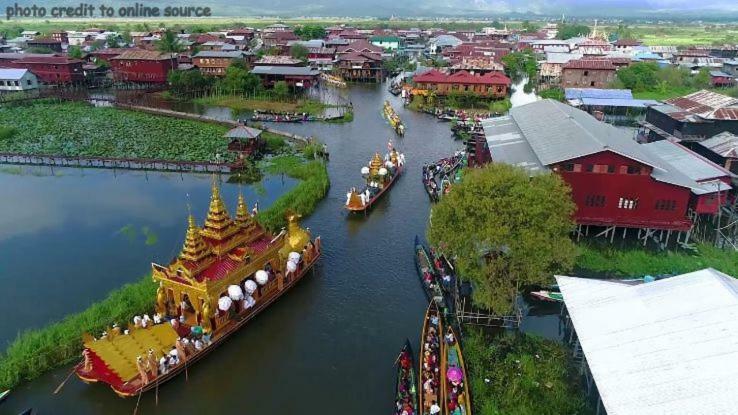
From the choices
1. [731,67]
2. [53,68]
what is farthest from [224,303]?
[731,67]

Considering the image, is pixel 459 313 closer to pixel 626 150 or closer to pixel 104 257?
pixel 626 150

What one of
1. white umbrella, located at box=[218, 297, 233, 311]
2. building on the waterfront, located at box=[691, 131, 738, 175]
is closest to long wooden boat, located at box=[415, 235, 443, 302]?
white umbrella, located at box=[218, 297, 233, 311]

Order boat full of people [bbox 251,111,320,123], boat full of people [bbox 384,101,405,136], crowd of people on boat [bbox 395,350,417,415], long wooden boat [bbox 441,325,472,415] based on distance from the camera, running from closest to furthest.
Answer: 1. long wooden boat [bbox 441,325,472,415]
2. crowd of people on boat [bbox 395,350,417,415]
3. boat full of people [bbox 384,101,405,136]
4. boat full of people [bbox 251,111,320,123]

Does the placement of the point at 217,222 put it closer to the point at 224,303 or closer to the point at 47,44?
the point at 224,303

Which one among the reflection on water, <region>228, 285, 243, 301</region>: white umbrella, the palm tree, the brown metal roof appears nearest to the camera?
<region>228, 285, 243, 301</region>: white umbrella

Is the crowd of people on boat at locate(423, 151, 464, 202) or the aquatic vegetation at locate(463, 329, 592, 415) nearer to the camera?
the aquatic vegetation at locate(463, 329, 592, 415)

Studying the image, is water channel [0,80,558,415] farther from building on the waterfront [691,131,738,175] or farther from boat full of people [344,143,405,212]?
building on the waterfront [691,131,738,175]

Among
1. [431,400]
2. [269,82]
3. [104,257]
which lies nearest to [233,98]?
[269,82]
